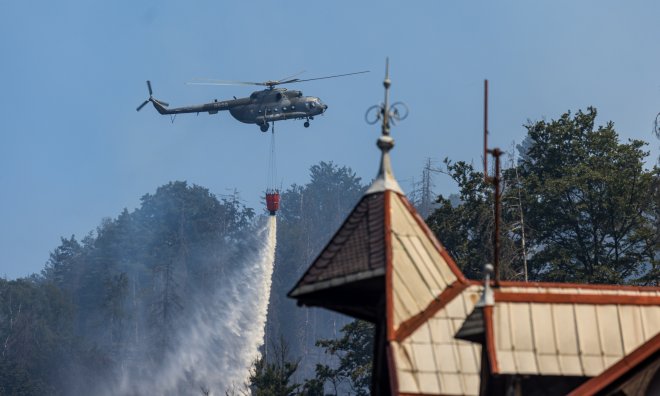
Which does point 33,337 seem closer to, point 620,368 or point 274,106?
point 274,106

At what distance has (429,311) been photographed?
64.0 ft

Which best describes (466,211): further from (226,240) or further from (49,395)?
(226,240)

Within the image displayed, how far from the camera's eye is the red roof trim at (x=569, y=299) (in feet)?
61.1

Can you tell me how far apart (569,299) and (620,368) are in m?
2.18

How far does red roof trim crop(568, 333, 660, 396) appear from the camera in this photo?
16422 millimetres

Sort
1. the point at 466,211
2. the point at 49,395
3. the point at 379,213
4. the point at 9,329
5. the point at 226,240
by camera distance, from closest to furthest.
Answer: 1. the point at 379,213
2. the point at 466,211
3. the point at 49,395
4. the point at 9,329
5. the point at 226,240

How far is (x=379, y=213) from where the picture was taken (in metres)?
20.2

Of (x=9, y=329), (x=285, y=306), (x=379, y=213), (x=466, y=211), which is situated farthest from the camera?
(x=285, y=306)

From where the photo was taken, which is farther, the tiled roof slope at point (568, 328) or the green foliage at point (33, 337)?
the green foliage at point (33, 337)

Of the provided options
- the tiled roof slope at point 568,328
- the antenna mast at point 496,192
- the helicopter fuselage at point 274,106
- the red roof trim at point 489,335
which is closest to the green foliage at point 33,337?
the helicopter fuselage at point 274,106

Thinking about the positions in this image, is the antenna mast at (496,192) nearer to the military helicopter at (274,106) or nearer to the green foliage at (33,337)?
the military helicopter at (274,106)

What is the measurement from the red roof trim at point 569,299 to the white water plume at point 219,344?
125682 millimetres

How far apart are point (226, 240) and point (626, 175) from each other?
379 ft

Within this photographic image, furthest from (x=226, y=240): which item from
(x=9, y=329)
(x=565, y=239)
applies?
(x=565, y=239)
